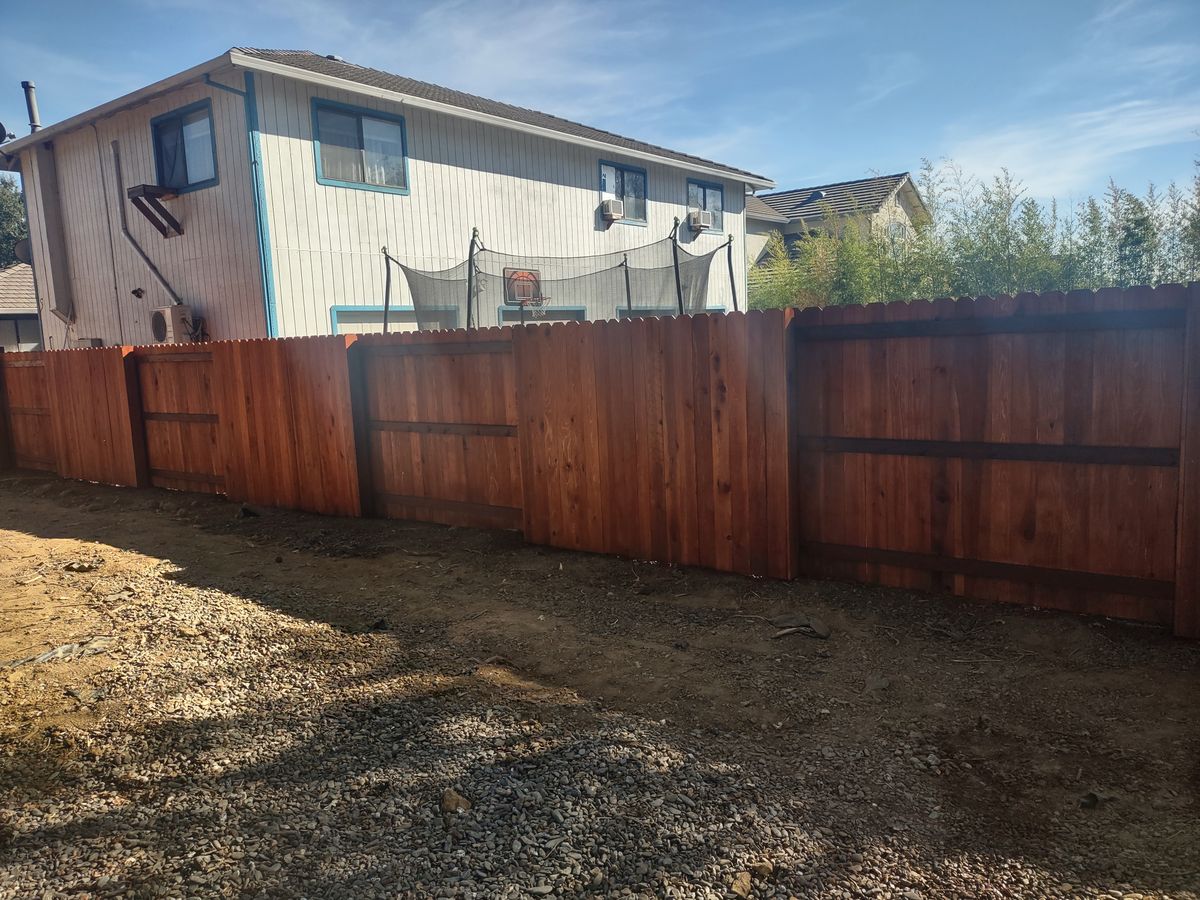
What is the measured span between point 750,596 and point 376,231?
Answer: 10511 millimetres

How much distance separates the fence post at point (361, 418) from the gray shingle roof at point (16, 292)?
2658 cm

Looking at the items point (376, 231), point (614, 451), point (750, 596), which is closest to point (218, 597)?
point (614, 451)

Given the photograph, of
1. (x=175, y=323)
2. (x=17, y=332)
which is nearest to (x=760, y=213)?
(x=175, y=323)

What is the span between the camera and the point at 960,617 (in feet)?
14.5

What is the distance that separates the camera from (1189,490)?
3875 millimetres

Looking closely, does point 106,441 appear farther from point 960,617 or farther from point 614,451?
point 960,617

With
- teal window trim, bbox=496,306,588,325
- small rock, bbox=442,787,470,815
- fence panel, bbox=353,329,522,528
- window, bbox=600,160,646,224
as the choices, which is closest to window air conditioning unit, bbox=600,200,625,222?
window, bbox=600,160,646,224

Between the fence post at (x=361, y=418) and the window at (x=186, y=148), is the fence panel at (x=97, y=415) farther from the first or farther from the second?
the fence post at (x=361, y=418)

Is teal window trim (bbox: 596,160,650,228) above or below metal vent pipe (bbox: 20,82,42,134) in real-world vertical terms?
below

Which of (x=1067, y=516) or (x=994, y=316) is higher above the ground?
(x=994, y=316)

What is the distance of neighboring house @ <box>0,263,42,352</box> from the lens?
2864 centimetres

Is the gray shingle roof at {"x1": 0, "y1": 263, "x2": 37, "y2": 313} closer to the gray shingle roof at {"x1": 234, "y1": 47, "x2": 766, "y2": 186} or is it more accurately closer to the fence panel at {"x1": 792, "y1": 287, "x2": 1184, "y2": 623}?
the gray shingle roof at {"x1": 234, "y1": 47, "x2": 766, "y2": 186}

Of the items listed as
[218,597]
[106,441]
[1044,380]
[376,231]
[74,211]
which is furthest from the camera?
[74,211]

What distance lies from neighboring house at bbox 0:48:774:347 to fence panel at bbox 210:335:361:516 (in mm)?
3783
